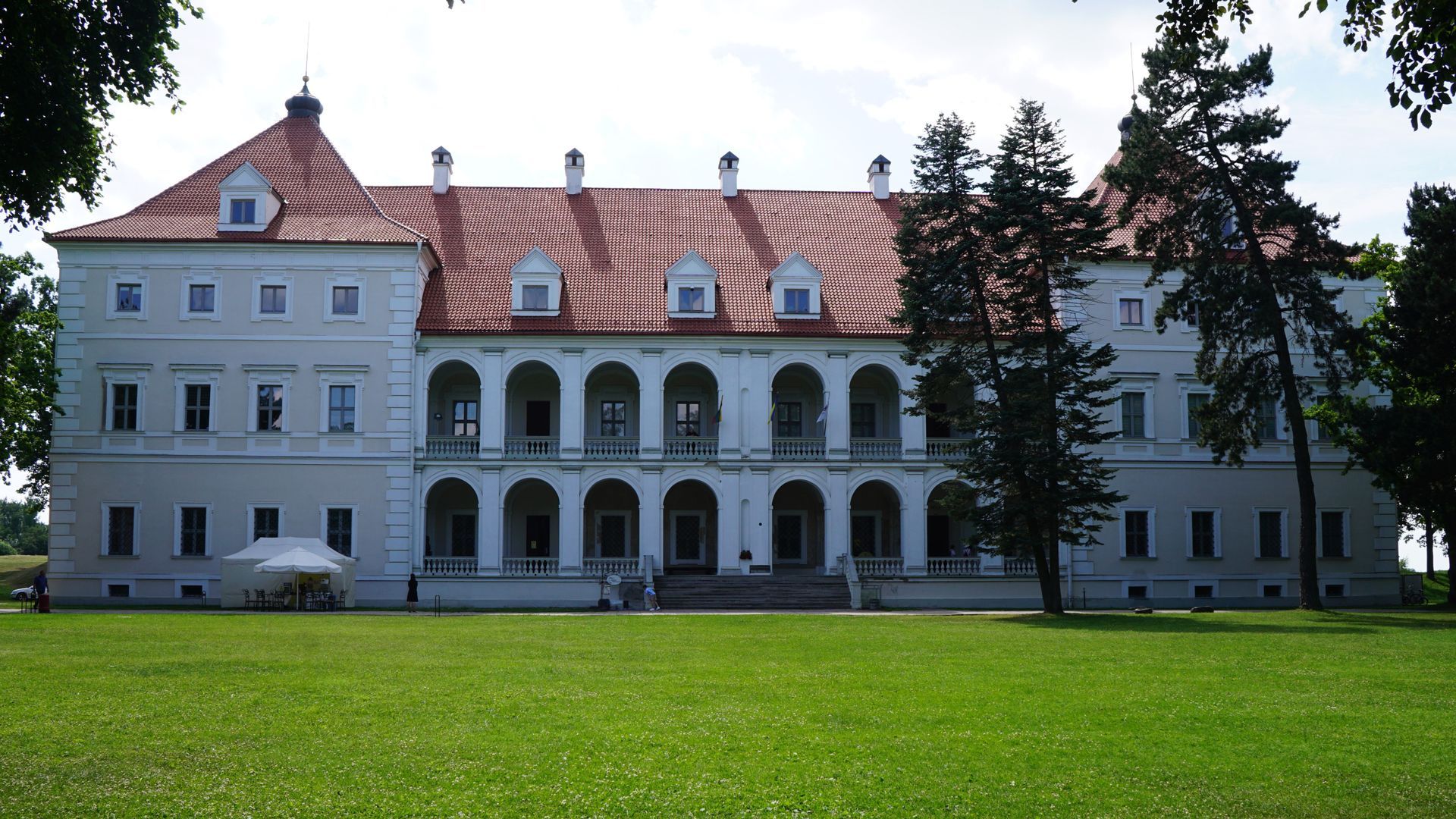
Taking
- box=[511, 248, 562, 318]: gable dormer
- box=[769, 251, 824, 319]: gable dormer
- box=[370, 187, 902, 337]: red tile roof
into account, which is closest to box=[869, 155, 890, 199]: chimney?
box=[370, 187, 902, 337]: red tile roof

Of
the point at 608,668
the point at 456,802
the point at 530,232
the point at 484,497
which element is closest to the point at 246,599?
the point at 484,497

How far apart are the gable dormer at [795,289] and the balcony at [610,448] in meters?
6.91

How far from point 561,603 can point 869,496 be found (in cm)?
1273

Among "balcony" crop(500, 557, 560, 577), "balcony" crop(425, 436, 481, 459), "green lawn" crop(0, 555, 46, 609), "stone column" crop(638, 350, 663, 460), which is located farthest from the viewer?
"green lawn" crop(0, 555, 46, 609)

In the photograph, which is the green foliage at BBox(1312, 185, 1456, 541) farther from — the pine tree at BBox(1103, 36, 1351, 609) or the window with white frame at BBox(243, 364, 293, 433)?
the window with white frame at BBox(243, 364, 293, 433)

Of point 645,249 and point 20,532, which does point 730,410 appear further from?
point 20,532

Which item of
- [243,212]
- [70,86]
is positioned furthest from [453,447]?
[70,86]

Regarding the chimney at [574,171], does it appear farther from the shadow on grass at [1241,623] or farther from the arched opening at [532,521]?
the shadow on grass at [1241,623]

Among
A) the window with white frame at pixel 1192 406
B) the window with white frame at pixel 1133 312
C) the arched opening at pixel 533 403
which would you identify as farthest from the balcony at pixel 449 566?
the window with white frame at pixel 1192 406

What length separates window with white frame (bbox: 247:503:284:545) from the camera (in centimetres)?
4038

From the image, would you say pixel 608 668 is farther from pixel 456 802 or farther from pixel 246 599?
pixel 246 599

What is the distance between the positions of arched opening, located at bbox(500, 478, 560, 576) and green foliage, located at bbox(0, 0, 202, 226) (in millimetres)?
23174

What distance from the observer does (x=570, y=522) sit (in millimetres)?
41438

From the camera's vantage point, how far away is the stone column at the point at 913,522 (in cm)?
4188
